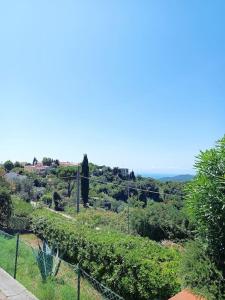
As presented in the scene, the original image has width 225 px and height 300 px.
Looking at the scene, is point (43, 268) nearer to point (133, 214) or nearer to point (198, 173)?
point (198, 173)

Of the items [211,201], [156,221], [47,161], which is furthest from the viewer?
[47,161]

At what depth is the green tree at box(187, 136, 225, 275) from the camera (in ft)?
11.4

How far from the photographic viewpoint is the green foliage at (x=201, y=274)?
11.3 feet

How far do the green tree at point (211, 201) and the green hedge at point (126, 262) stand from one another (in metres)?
4.21

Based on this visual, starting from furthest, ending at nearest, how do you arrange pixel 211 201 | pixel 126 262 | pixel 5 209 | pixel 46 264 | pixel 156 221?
pixel 5 209
pixel 156 221
pixel 126 262
pixel 46 264
pixel 211 201

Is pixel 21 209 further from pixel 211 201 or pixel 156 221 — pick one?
pixel 211 201

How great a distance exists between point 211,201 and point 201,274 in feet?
2.40

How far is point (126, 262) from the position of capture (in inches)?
360

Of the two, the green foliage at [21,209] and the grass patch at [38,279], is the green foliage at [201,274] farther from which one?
the green foliage at [21,209]

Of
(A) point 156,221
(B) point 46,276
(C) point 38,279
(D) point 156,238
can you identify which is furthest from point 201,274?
(D) point 156,238

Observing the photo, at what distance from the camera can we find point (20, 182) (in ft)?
125

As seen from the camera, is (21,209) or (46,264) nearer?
(46,264)

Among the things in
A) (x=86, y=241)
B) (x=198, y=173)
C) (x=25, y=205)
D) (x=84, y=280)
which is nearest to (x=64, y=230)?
(x=86, y=241)

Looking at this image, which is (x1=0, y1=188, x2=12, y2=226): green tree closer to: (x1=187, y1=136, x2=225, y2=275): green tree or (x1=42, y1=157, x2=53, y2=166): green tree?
(x1=187, y1=136, x2=225, y2=275): green tree
